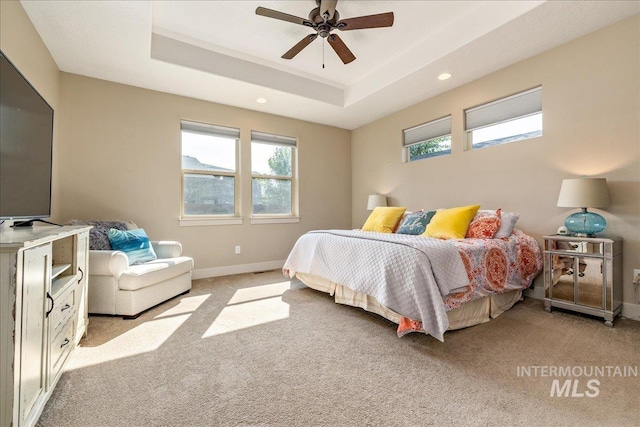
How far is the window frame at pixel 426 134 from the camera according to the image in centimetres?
385

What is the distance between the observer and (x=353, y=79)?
404 cm

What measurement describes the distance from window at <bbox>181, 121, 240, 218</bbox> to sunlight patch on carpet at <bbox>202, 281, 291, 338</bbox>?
144 centimetres

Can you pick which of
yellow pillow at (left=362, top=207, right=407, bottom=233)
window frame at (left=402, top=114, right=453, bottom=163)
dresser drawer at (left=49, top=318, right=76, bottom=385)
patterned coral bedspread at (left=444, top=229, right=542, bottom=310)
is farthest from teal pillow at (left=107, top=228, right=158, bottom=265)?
window frame at (left=402, top=114, right=453, bottom=163)

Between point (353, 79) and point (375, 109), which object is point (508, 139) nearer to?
point (375, 109)

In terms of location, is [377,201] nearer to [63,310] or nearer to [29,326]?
[63,310]

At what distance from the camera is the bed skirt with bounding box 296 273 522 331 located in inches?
84.6

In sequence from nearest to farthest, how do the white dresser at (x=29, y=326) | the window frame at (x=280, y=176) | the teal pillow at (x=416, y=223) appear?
the white dresser at (x=29, y=326), the teal pillow at (x=416, y=223), the window frame at (x=280, y=176)

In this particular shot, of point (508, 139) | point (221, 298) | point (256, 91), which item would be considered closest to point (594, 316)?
point (508, 139)

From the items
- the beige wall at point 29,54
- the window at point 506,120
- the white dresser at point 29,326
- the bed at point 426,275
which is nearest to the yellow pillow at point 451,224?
the bed at point 426,275

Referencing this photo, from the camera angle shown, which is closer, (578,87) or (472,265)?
(472,265)

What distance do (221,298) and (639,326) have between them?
3677mm

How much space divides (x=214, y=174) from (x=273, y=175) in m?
0.95

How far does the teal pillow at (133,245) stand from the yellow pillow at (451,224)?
298 cm

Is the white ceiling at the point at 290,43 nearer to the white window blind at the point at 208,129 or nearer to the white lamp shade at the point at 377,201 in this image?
the white window blind at the point at 208,129
